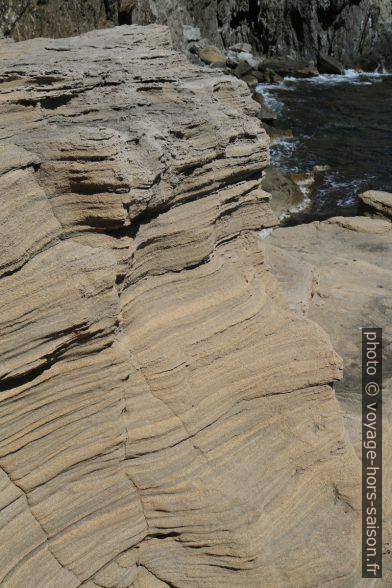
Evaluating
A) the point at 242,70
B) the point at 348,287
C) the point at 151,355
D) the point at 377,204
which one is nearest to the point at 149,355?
the point at 151,355

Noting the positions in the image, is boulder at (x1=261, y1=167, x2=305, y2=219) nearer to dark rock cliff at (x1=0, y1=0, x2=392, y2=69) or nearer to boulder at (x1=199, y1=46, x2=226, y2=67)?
boulder at (x1=199, y1=46, x2=226, y2=67)

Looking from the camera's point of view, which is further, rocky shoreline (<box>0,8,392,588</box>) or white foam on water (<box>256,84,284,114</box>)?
white foam on water (<box>256,84,284,114</box>)

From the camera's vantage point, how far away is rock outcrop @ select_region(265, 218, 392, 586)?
9031 millimetres

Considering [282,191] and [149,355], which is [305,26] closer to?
[282,191]

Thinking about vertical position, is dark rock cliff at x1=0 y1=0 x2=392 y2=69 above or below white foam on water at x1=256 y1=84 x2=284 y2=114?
above

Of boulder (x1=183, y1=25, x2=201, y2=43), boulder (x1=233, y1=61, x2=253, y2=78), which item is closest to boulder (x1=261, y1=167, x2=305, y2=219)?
boulder (x1=233, y1=61, x2=253, y2=78)

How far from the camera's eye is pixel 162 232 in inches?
287

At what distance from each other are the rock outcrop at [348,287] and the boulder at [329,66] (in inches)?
1283

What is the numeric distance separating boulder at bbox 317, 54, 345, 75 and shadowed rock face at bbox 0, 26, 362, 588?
38.4m

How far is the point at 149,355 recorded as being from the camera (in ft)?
22.6

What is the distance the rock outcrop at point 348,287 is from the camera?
356 inches

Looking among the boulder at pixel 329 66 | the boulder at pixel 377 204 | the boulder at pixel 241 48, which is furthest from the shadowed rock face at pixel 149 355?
the boulder at pixel 241 48

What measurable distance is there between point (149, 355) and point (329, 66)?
4140cm

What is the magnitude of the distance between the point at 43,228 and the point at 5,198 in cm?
44
